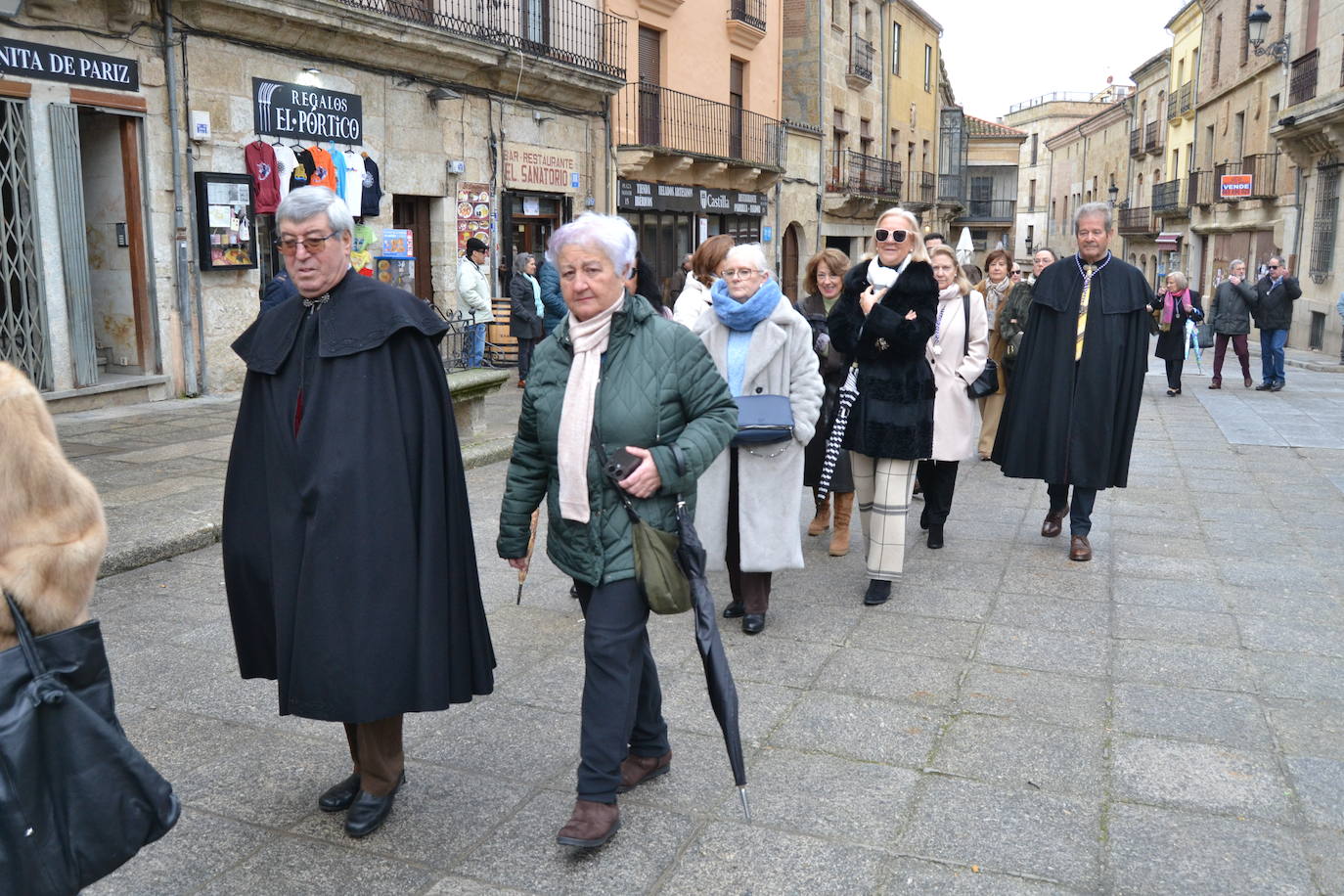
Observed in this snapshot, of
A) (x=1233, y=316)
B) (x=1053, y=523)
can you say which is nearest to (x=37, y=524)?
(x=1053, y=523)

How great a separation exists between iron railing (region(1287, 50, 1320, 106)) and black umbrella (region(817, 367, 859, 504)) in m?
25.0

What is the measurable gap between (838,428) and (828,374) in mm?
838

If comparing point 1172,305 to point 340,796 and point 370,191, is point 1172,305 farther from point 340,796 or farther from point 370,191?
point 340,796

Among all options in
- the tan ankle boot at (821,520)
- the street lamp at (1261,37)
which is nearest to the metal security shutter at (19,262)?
the tan ankle boot at (821,520)

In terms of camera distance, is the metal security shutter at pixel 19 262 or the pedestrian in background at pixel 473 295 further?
the pedestrian in background at pixel 473 295

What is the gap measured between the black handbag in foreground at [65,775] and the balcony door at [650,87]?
20.6m

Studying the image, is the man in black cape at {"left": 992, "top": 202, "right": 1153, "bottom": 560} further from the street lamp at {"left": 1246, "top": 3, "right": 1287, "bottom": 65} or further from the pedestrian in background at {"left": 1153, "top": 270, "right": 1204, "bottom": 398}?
the street lamp at {"left": 1246, "top": 3, "right": 1287, "bottom": 65}

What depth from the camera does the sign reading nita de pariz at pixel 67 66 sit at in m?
9.95

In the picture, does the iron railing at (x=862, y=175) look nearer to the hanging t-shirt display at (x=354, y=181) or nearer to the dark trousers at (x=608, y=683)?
the hanging t-shirt display at (x=354, y=181)

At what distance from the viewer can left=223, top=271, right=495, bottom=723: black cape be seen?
307cm

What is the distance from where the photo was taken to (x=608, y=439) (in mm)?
3217

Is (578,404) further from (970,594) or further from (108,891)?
(970,594)

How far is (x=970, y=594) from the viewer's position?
229 inches

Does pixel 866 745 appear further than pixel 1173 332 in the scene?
No
